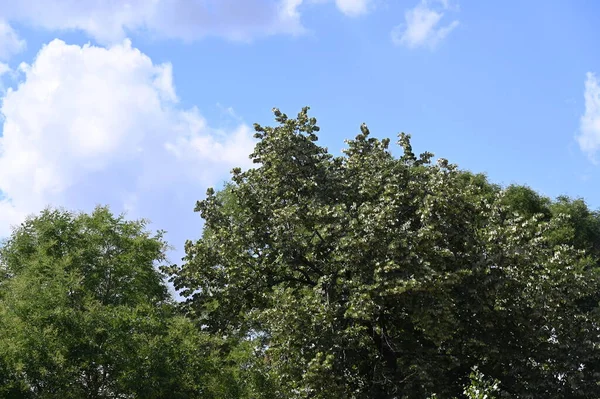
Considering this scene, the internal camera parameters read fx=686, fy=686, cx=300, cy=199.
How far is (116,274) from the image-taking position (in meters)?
26.1

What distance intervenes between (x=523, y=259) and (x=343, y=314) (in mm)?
6284

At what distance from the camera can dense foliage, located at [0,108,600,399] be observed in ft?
71.2

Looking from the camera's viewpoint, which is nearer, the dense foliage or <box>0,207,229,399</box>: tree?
<box>0,207,229,399</box>: tree

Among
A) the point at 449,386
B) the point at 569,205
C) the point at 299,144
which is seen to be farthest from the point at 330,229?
the point at 569,205

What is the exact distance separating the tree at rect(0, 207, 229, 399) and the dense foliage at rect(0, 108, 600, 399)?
0.07m

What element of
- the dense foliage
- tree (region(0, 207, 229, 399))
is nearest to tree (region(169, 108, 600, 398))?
the dense foliage

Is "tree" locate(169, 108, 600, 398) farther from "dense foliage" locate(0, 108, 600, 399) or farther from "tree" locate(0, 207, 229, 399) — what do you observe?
"tree" locate(0, 207, 229, 399)

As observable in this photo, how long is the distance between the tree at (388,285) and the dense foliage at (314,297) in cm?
7

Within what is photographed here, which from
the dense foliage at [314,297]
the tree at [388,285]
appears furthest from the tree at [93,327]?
the tree at [388,285]

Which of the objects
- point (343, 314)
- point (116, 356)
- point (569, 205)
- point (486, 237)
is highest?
point (569, 205)

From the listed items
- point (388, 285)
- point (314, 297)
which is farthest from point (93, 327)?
point (388, 285)

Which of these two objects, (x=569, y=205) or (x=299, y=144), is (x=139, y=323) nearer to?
(x=299, y=144)

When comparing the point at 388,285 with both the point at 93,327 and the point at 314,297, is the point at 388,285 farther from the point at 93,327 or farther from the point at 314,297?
the point at 93,327

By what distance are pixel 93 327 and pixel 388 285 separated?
31.1 ft
